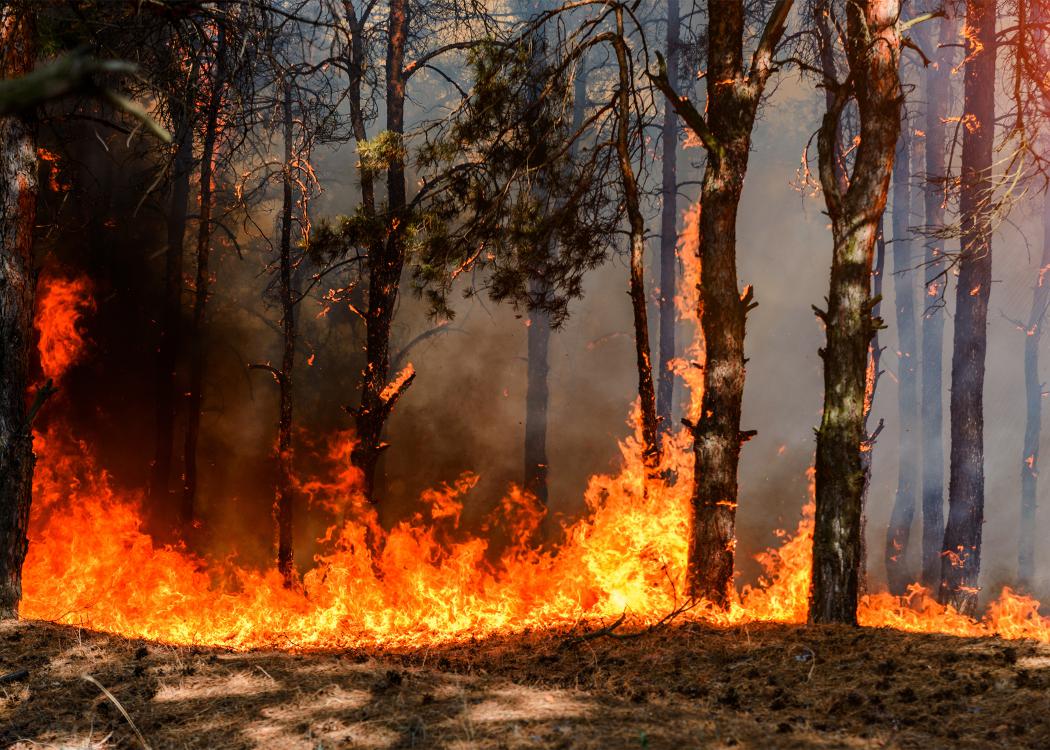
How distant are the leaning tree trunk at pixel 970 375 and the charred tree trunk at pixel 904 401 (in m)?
6.78

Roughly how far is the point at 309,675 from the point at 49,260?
16410 mm

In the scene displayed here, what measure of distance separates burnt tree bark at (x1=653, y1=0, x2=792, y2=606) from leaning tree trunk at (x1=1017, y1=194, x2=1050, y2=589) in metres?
20.6

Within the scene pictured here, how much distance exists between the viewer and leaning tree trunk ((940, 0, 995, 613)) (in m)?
14.4

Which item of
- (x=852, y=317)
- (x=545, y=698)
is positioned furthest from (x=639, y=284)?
(x=545, y=698)

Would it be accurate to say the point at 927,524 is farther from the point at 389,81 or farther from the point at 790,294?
the point at 389,81

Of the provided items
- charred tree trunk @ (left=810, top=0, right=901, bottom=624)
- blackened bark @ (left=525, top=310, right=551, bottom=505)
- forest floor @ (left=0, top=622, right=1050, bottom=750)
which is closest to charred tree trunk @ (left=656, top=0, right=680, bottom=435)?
blackened bark @ (left=525, top=310, right=551, bottom=505)

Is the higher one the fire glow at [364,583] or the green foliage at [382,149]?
the green foliage at [382,149]

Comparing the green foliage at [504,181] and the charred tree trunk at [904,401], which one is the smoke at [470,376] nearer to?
the charred tree trunk at [904,401]

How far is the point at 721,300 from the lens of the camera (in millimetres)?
9672

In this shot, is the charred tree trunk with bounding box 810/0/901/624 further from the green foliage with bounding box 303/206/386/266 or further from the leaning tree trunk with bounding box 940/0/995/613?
the leaning tree trunk with bounding box 940/0/995/613

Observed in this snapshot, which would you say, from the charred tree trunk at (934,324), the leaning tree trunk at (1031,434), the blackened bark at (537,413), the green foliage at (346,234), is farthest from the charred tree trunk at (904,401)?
the green foliage at (346,234)

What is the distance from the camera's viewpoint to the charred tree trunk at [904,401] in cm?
2306

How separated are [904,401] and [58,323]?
73.7ft

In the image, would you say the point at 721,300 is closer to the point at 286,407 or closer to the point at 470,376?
the point at 286,407
